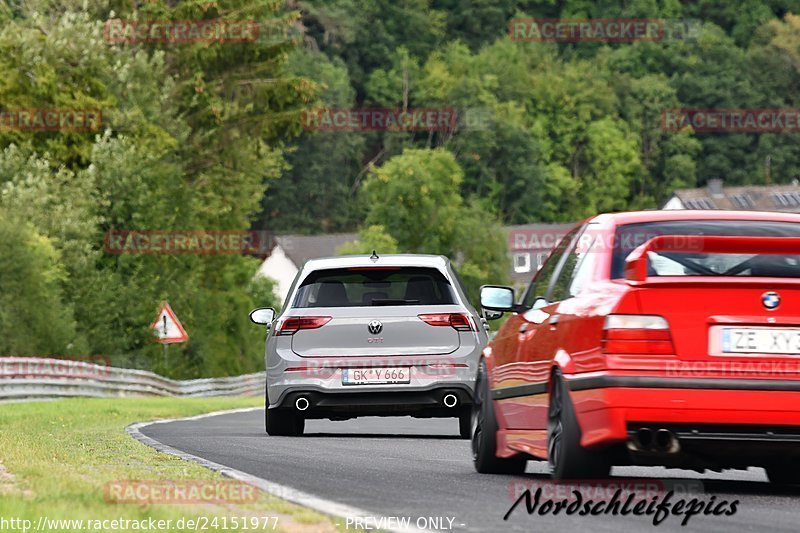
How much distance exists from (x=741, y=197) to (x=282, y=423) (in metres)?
142

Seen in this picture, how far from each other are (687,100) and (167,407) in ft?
460

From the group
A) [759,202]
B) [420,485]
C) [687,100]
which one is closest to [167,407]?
[420,485]

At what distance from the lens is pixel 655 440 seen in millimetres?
10195

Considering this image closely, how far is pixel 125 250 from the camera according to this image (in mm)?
52781

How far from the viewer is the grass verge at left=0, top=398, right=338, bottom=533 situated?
8.33 m

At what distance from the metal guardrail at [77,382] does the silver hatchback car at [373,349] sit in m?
17.6

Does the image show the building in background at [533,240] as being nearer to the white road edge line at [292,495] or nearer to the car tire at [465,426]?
the car tire at [465,426]

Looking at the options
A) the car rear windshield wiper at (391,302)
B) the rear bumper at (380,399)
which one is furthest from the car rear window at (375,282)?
the rear bumper at (380,399)

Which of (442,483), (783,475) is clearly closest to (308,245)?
(783,475)

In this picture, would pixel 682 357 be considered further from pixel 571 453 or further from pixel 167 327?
pixel 167 327

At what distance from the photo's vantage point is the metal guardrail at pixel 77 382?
3544cm

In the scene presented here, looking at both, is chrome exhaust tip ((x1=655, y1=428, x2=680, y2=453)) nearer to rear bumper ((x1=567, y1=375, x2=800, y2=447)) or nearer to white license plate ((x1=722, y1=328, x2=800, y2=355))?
rear bumper ((x1=567, y1=375, x2=800, y2=447))

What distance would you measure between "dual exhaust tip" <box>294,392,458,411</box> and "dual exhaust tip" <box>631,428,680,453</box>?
26.2ft

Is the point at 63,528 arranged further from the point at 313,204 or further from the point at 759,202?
the point at 759,202
